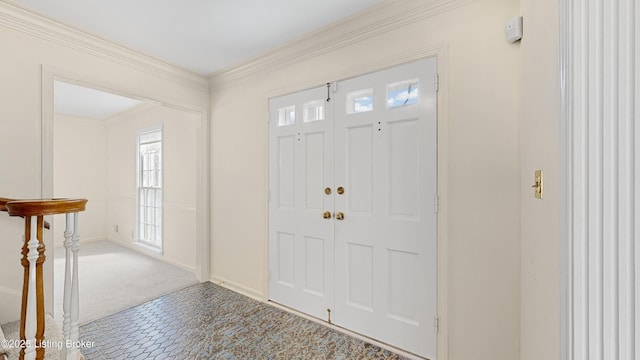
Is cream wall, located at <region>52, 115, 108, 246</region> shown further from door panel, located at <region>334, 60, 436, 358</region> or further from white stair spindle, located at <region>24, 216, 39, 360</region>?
door panel, located at <region>334, 60, 436, 358</region>

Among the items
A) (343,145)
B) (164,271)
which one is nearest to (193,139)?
(164,271)

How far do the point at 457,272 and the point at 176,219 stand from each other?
3.92m

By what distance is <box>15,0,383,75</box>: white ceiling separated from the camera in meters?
2.00

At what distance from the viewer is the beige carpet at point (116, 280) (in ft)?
8.91

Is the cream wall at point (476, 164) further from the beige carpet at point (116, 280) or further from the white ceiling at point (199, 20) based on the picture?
the beige carpet at point (116, 280)

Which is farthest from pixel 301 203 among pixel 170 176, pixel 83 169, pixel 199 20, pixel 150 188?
pixel 83 169

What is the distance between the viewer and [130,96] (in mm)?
2752

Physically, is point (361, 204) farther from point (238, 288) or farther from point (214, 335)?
point (238, 288)

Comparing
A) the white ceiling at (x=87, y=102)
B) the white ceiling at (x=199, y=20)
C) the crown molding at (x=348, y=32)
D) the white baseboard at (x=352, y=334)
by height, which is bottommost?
the white baseboard at (x=352, y=334)

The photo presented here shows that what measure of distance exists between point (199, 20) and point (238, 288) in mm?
2738

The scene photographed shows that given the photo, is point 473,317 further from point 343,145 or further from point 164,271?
point 164,271

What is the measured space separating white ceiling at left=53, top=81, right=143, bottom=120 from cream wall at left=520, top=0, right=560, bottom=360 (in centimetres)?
473

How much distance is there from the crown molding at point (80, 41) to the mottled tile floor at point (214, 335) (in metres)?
2.48

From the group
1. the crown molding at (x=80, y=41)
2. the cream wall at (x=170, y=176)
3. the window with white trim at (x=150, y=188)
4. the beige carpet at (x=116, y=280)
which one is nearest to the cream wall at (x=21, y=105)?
the crown molding at (x=80, y=41)
